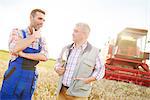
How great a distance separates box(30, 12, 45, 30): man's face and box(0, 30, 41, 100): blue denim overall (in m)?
0.27

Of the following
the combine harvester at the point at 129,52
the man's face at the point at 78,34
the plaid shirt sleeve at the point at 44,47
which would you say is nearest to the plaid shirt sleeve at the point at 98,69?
the man's face at the point at 78,34

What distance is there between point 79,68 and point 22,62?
766 millimetres

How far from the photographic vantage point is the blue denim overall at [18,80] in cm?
346

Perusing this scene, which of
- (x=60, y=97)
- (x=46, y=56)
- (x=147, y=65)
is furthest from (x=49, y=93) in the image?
(x=147, y=65)

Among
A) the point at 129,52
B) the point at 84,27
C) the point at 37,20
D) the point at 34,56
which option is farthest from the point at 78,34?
the point at 129,52

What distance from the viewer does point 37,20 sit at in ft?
11.8

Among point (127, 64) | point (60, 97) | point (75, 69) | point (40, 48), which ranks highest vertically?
point (40, 48)

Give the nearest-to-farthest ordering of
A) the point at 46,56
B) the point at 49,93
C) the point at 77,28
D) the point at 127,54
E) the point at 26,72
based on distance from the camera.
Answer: the point at 26,72 < the point at 46,56 < the point at 77,28 < the point at 49,93 < the point at 127,54

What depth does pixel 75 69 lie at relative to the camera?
4031mm

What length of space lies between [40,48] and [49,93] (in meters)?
2.86

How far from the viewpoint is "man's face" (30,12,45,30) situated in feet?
11.8

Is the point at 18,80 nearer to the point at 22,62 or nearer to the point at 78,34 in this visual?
the point at 22,62

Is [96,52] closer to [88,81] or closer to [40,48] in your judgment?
[88,81]

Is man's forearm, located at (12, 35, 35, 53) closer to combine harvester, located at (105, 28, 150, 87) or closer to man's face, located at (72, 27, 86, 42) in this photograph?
man's face, located at (72, 27, 86, 42)
